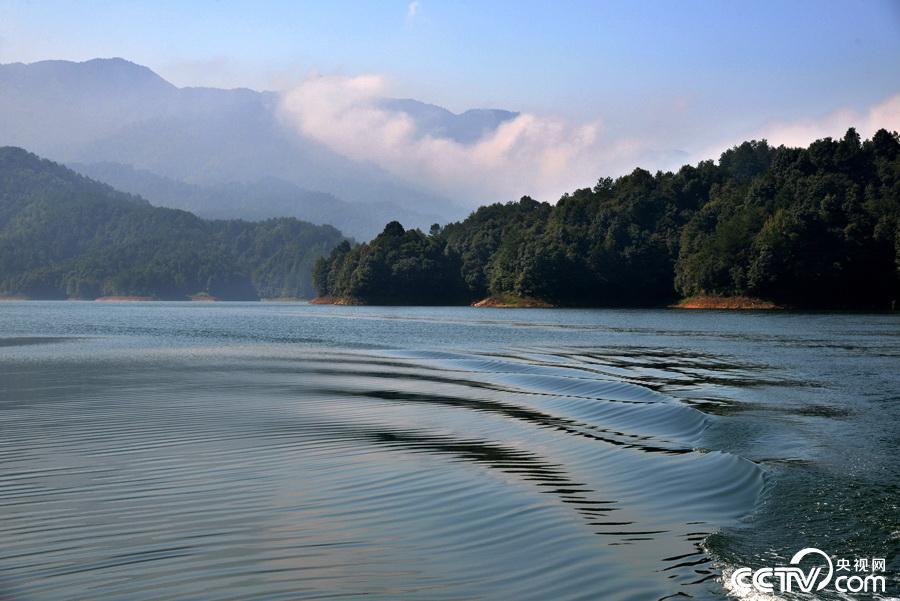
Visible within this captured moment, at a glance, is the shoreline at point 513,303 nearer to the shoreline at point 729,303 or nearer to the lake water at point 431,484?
the shoreline at point 729,303

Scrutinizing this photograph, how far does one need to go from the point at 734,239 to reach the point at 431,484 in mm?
138134

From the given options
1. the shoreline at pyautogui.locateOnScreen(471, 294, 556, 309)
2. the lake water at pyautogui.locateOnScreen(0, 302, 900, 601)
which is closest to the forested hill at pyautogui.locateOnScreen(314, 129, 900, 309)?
the shoreline at pyautogui.locateOnScreen(471, 294, 556, 309)

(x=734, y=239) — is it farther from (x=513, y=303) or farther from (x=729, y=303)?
(x=513, y=303)

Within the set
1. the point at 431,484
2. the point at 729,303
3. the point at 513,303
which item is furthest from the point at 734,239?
the point at 431,484

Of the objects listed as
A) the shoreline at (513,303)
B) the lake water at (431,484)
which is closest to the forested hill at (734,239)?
the shoreline at (513,303)

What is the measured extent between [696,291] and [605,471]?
469ft

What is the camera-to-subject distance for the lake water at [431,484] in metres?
8.98

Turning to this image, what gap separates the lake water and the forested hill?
113167 millimetres

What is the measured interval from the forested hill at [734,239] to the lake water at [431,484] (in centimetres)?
11317

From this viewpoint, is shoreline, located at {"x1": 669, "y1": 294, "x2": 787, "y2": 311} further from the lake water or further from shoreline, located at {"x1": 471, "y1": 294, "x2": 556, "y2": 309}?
the lake water

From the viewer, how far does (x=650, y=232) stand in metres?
176

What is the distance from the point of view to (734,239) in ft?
463

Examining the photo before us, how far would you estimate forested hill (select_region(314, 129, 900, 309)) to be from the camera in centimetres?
13162

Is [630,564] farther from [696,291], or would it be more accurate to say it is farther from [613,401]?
[696,291]
